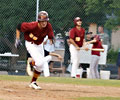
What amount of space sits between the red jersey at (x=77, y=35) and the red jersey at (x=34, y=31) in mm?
4844

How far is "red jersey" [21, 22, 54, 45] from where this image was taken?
12844 mm

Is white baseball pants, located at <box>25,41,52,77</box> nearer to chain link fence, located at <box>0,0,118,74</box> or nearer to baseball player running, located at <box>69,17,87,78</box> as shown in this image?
baseball player running, located at <box>69,17,87,78</box>

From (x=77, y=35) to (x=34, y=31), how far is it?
5251 millimetres

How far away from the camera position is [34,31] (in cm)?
1291

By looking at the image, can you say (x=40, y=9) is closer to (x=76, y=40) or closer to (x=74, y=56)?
(x=76, y=40)

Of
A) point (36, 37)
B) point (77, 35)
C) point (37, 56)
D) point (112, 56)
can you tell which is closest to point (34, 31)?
point (36, 37)

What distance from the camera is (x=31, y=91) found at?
39.9 ft

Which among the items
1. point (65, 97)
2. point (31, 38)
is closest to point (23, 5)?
point (31, 38)

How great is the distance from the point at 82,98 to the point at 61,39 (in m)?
10.6

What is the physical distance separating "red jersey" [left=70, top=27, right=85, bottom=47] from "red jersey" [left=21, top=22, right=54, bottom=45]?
4.84m

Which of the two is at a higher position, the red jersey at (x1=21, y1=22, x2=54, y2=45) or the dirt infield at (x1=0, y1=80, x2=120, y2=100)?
the red jersey at (x1=21, y1=22, x2=54, y2=45)

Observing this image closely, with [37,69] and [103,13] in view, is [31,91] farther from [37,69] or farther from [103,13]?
[103,13]

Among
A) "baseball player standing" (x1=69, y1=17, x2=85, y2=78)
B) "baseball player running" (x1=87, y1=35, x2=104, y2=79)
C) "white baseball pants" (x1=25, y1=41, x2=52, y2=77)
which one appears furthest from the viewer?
"baseball player running" (x1=87, y1=35, x2=104, y2=79)

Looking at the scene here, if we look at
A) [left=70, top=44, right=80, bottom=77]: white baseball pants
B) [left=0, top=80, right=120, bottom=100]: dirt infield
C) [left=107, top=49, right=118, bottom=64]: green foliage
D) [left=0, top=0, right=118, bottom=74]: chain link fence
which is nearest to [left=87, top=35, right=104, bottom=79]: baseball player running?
[left=70, top=44, right=80, bottom=77]: white baseball pants
